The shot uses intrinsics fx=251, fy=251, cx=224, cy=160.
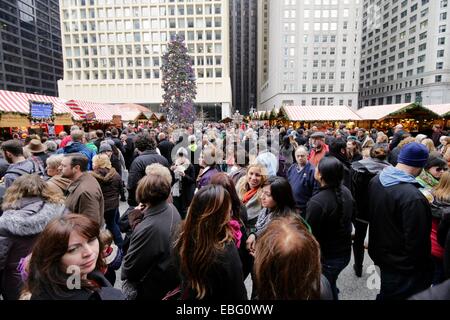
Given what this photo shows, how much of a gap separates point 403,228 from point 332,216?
62 cm

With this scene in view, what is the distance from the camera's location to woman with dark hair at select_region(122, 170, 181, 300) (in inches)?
88.7

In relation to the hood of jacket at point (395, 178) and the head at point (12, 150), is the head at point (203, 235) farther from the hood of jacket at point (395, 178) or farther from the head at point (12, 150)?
the head at point (12, 150)

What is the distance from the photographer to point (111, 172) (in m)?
4.72

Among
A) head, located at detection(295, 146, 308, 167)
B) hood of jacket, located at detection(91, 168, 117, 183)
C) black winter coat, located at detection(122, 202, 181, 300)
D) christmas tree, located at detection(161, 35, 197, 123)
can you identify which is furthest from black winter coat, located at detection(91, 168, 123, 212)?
christmas tree, located at detection(161, 35, 197, 123)

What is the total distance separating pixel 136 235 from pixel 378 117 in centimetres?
2098

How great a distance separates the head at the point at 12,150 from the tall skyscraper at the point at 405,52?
220 feet

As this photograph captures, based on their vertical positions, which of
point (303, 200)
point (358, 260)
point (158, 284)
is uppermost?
point (303, 200)

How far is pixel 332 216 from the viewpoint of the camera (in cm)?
262

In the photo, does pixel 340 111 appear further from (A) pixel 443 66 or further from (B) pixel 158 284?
(A) pixel 443 66

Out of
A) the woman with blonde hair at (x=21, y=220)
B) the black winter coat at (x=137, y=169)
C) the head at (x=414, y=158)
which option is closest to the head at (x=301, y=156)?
the head at (x=414, y=158)

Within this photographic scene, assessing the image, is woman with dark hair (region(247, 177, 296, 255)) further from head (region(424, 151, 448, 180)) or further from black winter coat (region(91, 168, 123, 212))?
black winter coat (region(91, 168, 123, 212))

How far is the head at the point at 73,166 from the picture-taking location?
3.50 m

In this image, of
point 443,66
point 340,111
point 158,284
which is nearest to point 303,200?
point 158,284
